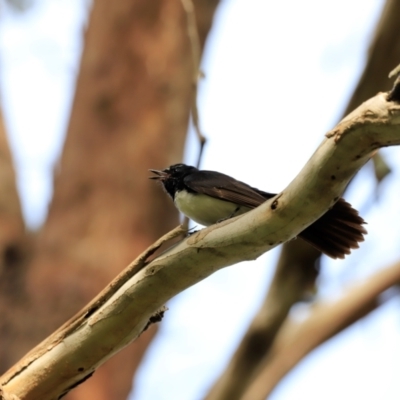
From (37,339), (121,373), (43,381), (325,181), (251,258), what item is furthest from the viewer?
(121,373)

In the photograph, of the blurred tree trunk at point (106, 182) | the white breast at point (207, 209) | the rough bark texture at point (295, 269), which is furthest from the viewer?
the blurred tree trunk at point (106, 182)

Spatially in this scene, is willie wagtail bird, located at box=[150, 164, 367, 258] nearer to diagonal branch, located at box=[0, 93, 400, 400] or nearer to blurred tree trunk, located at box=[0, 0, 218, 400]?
diagonal branch, located at box=[0, 93, 400, 400]

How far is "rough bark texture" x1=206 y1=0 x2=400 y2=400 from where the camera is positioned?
12.3 ft

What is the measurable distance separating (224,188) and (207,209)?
16 centimetres

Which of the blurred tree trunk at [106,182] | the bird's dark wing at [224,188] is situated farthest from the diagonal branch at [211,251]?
the blurred tree trunk at [106,182]

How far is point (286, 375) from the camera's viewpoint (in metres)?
4.41

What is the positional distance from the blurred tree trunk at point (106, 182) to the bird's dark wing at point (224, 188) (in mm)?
2068

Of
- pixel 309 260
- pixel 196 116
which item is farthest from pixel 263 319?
pixel 196 116

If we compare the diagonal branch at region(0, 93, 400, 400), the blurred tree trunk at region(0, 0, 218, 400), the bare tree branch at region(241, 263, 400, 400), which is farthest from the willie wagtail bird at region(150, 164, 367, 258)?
the blurred tree trunk at region(0, 0, 218, 400)

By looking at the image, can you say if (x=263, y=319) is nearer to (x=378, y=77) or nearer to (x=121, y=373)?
(x=378, y=77)

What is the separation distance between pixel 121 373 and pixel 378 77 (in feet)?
11.0

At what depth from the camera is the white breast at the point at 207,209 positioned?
3405 millimetres

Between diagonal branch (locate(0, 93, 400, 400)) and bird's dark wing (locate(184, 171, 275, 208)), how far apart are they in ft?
2.59

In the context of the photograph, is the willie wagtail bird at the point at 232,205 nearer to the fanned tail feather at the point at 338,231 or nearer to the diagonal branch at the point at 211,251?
the fanned tail feather at the point at 338,231
